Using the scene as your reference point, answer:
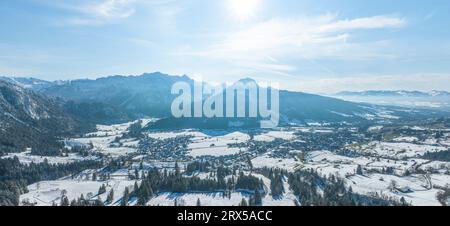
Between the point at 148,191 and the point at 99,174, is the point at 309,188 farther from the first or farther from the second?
the point at 99,174

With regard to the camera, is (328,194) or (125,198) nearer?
(125,198)

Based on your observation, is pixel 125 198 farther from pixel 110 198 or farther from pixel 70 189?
pixel 70 189

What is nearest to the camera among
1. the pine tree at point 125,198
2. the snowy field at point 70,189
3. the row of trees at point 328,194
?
the pine tree at point 125,198

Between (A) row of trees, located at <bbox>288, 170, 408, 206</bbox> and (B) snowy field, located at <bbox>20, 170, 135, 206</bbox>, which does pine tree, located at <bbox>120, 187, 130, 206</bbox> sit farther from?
(A) row of trees, located at <bbox>288, 170, 408, 206</bbox>

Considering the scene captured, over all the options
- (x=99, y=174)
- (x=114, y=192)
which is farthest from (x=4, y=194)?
(x=99, y=174)

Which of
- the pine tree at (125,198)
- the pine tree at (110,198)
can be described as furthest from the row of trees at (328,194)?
the pine tree at (110,198)

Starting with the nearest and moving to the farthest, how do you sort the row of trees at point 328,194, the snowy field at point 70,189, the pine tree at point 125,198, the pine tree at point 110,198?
the pine tree at point 125,198
the row of trees at point 328,194
the pine tree at point 110,198
the snowy field at point 70,189

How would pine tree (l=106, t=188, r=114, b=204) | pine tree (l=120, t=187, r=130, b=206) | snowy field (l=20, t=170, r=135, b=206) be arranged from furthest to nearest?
snowy field (l=20, t=170, r=135, b=206)
pine tree (l=106, t=188, r=114, b=204)
pine tree (l=120, t=187, r=130, b=206)

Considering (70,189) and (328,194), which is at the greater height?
(328,194)

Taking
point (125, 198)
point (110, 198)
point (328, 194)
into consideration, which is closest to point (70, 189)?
point (110, 198)

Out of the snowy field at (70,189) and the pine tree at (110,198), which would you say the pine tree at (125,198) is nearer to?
the snowy field at (70,189)

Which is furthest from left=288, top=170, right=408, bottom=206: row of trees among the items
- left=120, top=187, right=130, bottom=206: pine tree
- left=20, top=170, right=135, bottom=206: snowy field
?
left=20, top=170, right=135, bottom=206: snowy field
